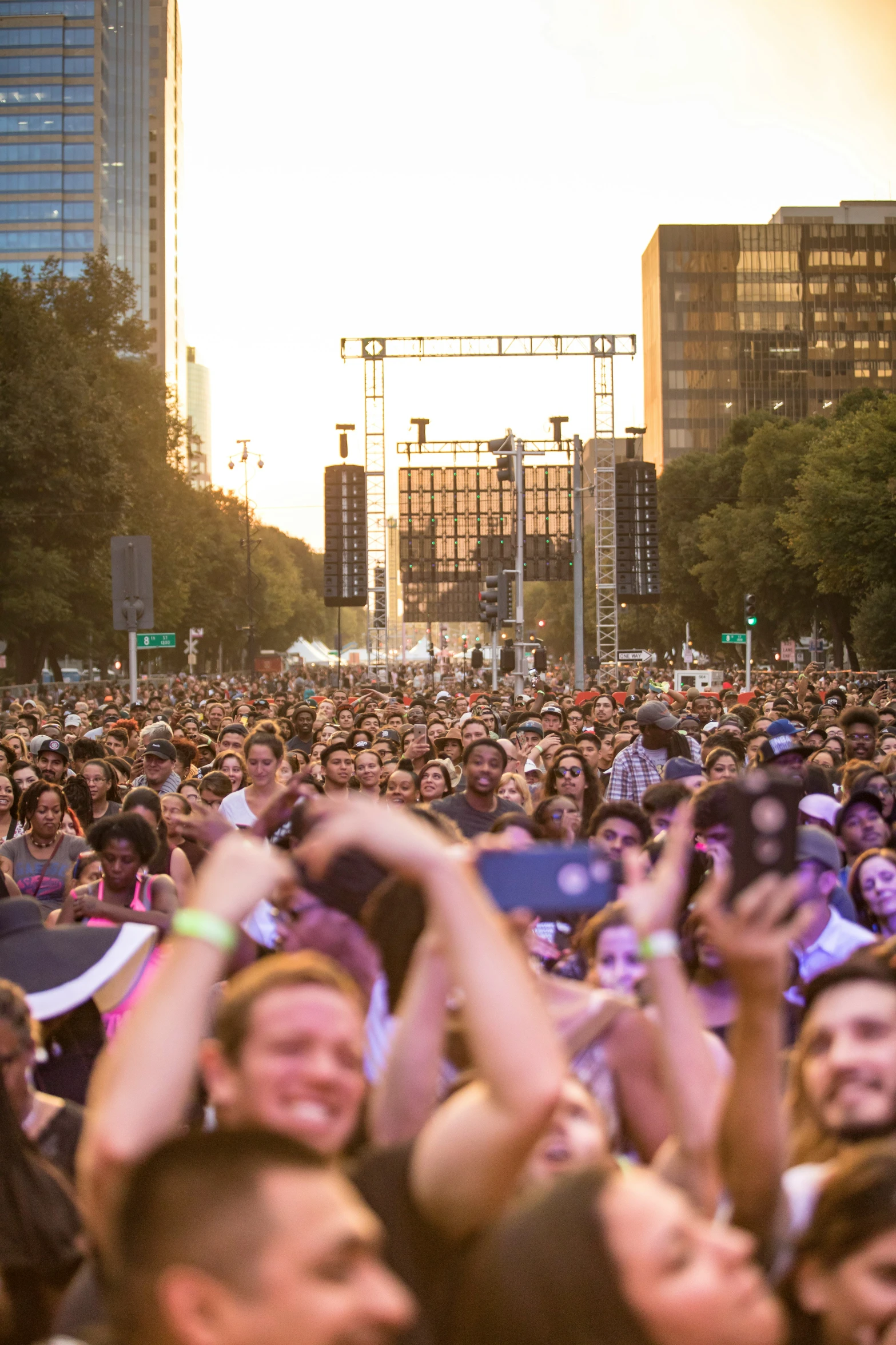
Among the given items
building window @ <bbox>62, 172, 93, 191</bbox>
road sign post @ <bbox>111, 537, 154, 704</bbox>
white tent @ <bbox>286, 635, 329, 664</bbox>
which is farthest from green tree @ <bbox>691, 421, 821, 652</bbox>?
building window @ <bbox>62, 172, 93, 191</bbox>

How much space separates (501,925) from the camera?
2205 millimetres

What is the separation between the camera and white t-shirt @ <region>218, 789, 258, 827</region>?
8.73 meters

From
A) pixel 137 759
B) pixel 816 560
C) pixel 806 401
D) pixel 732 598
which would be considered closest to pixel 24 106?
pixel 806 401

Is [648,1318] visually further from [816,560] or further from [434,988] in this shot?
[816,560]

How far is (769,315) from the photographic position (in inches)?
5773

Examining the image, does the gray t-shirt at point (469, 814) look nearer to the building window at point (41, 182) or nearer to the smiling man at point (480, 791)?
the smiling man at point (480, 791)

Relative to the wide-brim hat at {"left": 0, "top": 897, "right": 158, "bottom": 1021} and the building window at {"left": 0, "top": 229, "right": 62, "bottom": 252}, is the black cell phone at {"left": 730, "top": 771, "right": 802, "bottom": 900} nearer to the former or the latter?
the wide-brim hat at {"left": 0, "top": 897, "right": 158, "bottom": 1021}

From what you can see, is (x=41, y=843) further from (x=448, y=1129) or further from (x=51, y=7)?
(x=51, y=7)

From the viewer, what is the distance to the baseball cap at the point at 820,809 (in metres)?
7.09

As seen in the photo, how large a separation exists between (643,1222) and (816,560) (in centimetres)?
4752

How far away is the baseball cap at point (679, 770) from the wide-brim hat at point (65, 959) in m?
5.28

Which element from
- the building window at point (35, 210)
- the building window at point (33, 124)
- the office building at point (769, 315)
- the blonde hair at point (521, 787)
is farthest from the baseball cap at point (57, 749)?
the building window at point (33, 124)

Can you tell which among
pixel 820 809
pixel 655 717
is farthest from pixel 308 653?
pixel 820 809

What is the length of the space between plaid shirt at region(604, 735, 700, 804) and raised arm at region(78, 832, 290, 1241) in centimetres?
876
